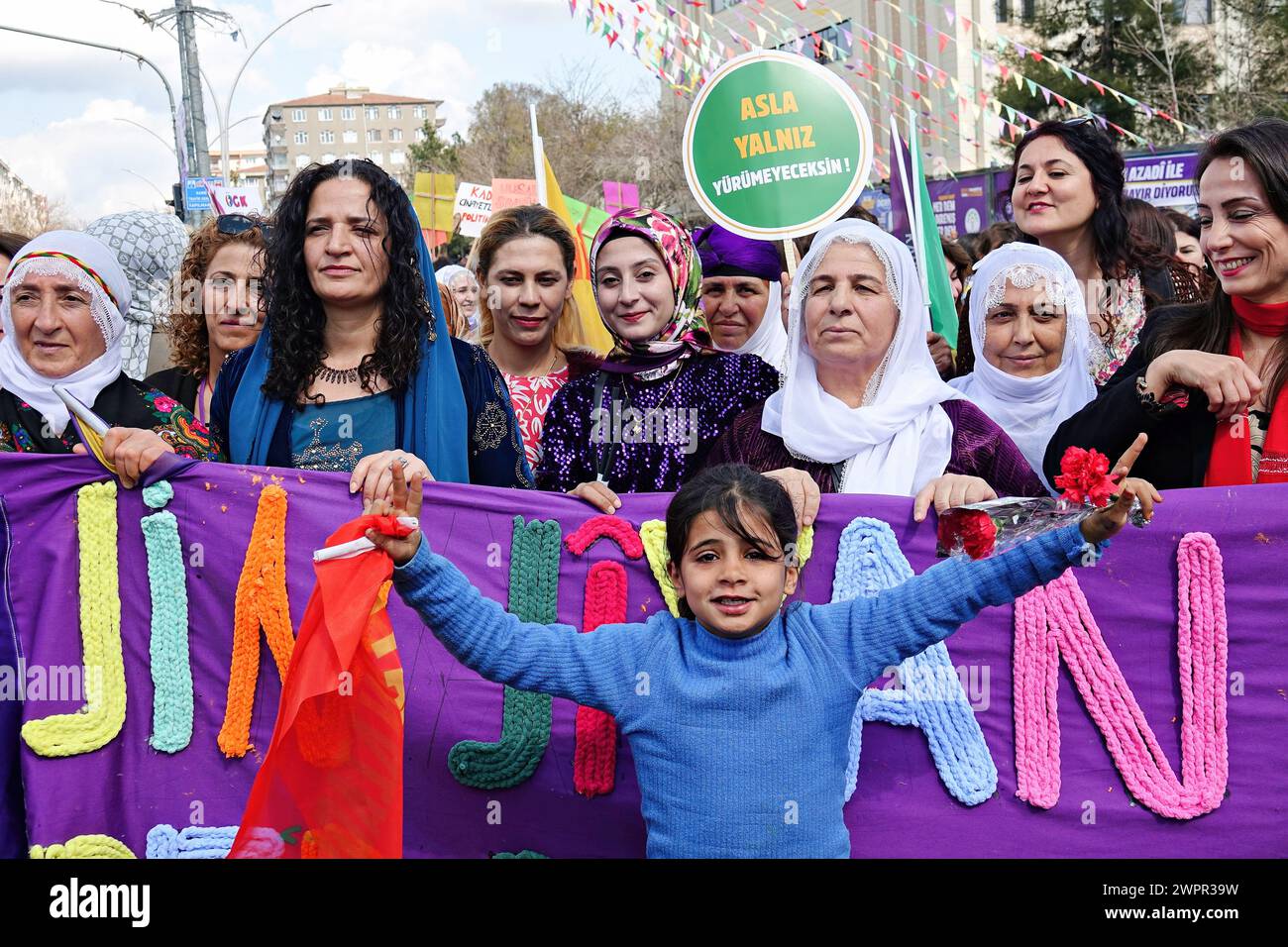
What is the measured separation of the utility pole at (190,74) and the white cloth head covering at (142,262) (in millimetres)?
10471

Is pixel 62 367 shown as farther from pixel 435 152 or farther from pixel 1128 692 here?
pixel 435 152

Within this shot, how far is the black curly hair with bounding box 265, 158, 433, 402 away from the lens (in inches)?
130

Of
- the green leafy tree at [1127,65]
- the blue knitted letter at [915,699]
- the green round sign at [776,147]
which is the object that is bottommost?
the blue knitted letter at [915,699]

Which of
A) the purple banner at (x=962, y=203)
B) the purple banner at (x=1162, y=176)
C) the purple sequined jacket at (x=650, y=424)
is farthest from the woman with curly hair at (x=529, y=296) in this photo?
the purple banner at (x=962, y=203)

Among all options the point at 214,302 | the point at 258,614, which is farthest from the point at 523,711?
the point at 214,302

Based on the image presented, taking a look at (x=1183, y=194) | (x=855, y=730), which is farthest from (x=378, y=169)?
(x=1183, y=194)

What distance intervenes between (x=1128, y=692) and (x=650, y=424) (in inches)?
55.1

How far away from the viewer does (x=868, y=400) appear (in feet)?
10.6

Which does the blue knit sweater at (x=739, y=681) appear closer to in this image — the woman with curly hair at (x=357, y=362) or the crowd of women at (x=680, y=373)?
the crowd of women at (x=680, y=373)

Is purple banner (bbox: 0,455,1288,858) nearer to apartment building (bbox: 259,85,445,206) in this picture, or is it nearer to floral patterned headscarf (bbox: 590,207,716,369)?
floral patterned headscarf (bbox: 590,207,716,369)

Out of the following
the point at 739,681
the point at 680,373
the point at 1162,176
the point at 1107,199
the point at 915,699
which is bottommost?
the point at 915,699

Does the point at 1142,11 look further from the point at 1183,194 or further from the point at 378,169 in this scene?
the point at 378,169

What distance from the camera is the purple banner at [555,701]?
2.88 meters

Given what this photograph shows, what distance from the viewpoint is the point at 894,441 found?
3.16 metres
